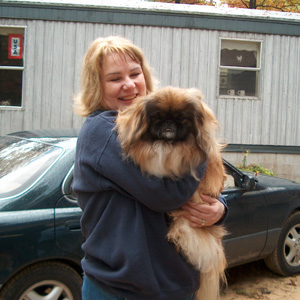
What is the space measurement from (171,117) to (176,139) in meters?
0.11

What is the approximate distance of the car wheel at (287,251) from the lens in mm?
4730

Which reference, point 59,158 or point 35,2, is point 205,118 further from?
point 35,2

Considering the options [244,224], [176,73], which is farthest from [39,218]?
[176,73]

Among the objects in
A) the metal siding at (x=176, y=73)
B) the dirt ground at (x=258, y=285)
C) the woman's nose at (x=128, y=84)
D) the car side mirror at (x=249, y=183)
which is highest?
the metal siding at (x=176, y=73)

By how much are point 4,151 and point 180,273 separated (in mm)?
2562

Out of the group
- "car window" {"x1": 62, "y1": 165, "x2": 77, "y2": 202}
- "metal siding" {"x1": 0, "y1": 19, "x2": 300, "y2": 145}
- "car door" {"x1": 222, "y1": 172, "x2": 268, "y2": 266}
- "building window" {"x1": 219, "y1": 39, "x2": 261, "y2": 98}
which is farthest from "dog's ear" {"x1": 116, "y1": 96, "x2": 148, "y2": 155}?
"building window" {"x1": 219, "y1": 39, "x2": 261, "y2": 98}

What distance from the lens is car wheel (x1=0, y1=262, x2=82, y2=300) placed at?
2.78 metres

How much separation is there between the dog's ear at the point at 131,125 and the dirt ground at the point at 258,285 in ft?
11.0

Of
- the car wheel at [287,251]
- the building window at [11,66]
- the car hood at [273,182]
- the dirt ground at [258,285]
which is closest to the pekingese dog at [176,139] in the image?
the dirt ground at [258,285]

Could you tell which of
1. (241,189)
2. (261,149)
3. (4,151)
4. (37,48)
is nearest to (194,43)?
(261,149)

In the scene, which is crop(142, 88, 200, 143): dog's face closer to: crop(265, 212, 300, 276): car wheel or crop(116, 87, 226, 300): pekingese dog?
crop(116, 87, 226, 300): pekingese dog

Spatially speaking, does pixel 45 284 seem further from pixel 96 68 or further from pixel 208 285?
pixel 96 68

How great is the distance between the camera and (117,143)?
1.51 metres

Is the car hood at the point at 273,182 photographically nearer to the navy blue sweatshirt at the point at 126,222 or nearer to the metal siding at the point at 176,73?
the navy blue sweatshirt at the point at 126,222
